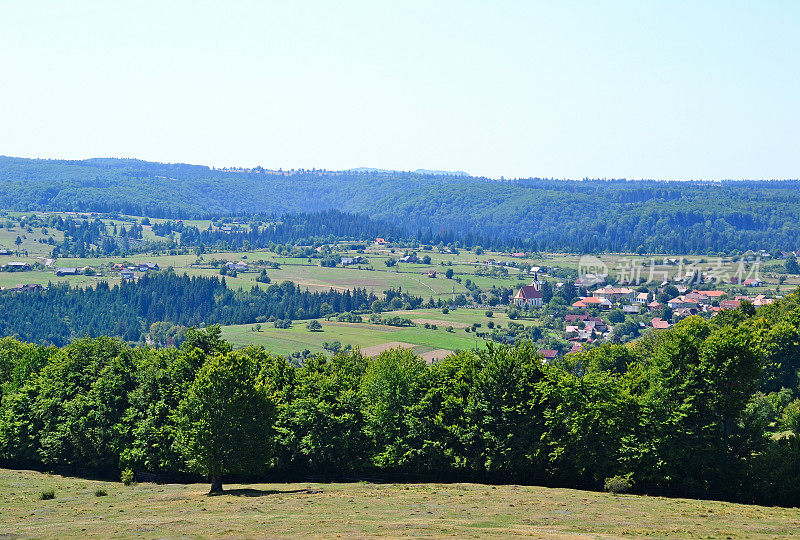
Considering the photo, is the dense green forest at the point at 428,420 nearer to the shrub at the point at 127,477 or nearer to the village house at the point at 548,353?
the shrub at the point at 127,477

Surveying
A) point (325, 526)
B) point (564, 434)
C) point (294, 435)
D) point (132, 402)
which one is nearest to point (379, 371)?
point (294, 435)

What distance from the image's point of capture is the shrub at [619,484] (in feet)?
192

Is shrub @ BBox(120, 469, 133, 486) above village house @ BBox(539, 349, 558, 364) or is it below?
above

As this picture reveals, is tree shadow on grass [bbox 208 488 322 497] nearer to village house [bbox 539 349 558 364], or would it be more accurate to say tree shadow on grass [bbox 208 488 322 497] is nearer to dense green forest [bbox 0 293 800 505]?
dense green forest [bbox 0 293 800 505]

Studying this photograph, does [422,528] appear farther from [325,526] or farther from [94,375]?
[94,375]

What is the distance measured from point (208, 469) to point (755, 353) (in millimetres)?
36757

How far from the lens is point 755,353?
57688 millimetres

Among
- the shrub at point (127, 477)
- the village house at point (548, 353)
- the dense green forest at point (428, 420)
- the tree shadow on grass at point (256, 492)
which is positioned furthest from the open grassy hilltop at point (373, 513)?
the village house at point (548, 353)

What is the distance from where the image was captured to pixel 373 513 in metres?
48.4

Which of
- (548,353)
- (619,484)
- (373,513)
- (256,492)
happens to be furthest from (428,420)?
(548,353)

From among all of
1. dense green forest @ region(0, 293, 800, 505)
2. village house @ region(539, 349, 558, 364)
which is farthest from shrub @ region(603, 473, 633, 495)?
village house @ region(539, 349, 558, 364)

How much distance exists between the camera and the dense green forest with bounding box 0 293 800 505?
58.0m

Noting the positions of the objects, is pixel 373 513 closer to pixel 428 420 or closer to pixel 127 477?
pixel 428 420

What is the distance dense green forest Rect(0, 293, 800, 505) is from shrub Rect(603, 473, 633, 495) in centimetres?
30
